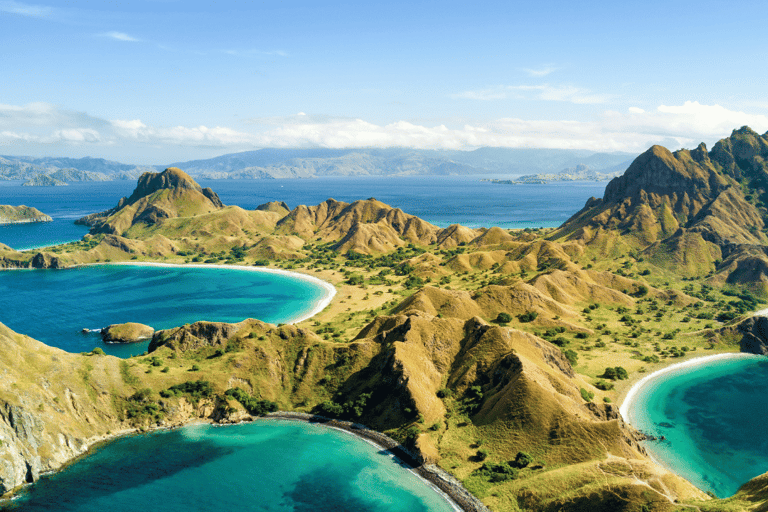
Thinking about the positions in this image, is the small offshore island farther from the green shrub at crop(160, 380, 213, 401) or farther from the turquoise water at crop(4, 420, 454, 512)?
the turquoise water at crop(4, 420, 454, 512)

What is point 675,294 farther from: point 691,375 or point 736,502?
point 736,502

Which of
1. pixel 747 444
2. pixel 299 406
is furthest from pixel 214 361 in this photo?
pixel 747 444

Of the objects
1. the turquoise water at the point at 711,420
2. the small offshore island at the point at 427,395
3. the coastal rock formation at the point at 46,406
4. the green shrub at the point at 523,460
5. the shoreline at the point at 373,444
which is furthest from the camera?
the turquoise water at the point at 711,420

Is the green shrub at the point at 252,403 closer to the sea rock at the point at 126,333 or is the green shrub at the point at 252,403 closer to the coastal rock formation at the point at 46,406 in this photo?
the coastal rock formation at the point at 46,406

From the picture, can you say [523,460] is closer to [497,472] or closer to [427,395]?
[497,472]

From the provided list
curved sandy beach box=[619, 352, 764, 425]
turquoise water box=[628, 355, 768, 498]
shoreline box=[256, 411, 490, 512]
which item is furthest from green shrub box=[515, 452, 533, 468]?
curved sandy beach box=[619, 352, 764, 425]

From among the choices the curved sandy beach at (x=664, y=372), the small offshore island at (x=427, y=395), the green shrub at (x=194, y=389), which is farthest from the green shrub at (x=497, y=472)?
the green shrub at (x=194, y=389)
